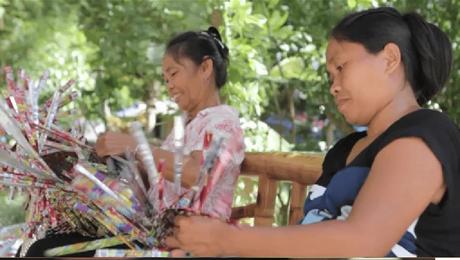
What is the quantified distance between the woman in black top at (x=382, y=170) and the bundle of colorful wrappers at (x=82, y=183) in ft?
0.14

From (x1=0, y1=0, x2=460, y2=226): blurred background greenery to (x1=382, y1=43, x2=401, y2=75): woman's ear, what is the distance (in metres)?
1.81

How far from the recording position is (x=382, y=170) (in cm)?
77

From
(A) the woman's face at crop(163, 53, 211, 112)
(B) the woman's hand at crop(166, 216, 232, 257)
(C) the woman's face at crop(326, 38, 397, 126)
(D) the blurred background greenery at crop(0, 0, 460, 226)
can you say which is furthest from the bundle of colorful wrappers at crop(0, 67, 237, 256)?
(D) the blurred background greenery at crop(0, 0, 460, 226)

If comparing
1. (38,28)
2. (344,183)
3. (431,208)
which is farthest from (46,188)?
(38,28)

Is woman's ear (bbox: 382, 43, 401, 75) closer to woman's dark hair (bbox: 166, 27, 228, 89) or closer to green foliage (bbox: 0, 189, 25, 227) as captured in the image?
green foliage (bbox: 0, 189, 25, 227)

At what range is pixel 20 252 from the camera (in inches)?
44.4

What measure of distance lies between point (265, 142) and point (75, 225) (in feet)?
7.84

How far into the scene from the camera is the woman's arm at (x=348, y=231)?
0.69 meters

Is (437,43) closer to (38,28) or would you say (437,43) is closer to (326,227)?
(326,227)

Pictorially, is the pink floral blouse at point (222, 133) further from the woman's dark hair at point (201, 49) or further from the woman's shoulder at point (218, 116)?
the woman's dark hair at point (201, 49)

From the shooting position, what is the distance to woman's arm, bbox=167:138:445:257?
692 millimetres

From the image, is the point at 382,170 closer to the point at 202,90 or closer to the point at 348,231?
the point at 348,231

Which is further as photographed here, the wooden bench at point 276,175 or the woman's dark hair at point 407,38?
the wooden bench at point 276,175

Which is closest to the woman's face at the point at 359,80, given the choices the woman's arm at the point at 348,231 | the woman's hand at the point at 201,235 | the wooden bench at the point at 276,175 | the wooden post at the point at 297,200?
the woman's arm at the point at 348,231
